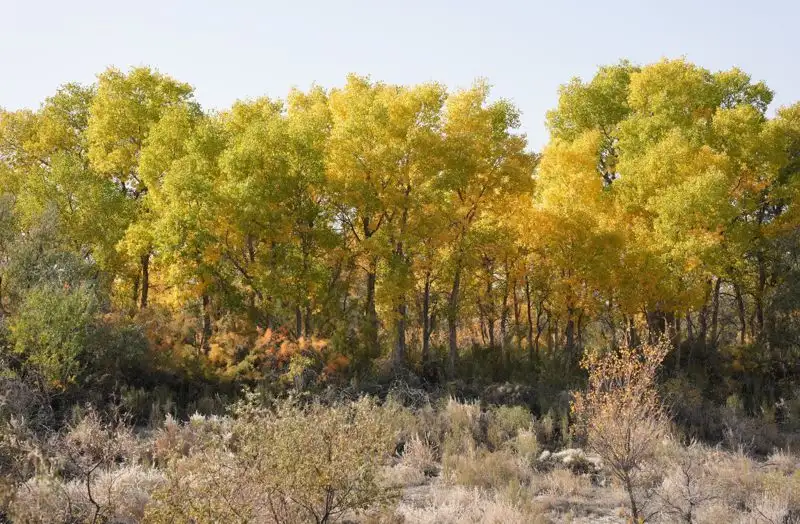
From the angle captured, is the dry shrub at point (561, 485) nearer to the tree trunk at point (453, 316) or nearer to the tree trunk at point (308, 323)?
the tree trunk at point (453, 316)

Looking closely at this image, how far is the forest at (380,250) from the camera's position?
18.9 meters

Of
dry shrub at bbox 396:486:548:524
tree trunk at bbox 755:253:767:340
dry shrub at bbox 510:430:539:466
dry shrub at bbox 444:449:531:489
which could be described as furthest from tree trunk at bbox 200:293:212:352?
tree trunk at bbox 755:253:767:340

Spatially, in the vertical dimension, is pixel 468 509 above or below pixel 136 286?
below

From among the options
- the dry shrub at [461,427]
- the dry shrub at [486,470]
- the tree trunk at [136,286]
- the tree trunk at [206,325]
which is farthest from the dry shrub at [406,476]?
the tree trunk at [136,286]

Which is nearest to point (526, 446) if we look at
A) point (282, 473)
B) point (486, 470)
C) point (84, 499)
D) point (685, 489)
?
point (486, 470)

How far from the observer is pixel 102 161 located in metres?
23.6

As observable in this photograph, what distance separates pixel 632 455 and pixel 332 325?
1170 cm

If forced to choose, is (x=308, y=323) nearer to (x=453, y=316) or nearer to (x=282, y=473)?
(x=453, y=316)

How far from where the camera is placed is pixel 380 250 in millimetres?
19422

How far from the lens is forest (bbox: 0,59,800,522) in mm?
18875

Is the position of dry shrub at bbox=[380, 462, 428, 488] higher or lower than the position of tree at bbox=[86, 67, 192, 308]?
lower

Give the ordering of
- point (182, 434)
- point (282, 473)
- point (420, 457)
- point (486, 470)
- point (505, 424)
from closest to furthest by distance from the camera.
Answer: point (282, 473), point (486, 470), point (182, 434), point (420, 457), point (505, 424)

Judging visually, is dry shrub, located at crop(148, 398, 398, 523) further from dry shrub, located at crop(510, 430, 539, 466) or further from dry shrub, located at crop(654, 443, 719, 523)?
dry shrub, located at crop(510, 430, 539, 466)

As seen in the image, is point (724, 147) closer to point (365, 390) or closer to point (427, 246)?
point (427, 246)
